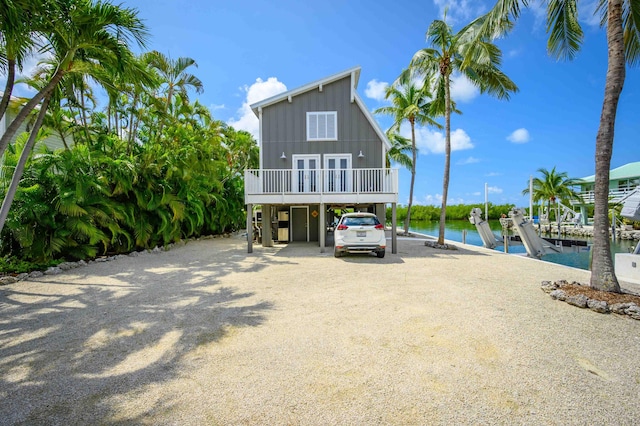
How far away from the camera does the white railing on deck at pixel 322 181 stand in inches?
477

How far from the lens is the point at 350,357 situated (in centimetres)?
348

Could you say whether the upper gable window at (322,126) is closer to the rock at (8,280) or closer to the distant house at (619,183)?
the rock at (8,280)

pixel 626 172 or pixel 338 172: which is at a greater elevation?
pixel 626 172

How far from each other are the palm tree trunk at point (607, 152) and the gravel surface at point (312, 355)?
3.80 feet

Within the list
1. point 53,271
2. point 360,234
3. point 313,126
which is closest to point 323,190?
point 360,234

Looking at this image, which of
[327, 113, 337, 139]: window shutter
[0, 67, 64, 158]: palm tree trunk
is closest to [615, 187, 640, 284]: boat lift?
[327, 113, 337, 139]: window shutter

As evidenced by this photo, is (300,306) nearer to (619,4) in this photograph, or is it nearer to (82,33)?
(82,33)

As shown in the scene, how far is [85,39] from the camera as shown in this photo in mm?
5863

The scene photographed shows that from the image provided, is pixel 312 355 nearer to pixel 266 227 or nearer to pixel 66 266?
pixel 66 266

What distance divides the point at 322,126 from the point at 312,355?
40.5 feet

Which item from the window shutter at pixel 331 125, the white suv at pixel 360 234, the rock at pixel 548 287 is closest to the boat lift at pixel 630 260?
the rock at pixel 548 287

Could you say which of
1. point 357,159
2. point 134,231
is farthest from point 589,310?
point 134,231

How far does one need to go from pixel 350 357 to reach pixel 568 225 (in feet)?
148

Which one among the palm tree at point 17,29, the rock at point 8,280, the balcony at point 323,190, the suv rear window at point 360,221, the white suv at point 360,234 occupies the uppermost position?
the palm tree at point 17,29
